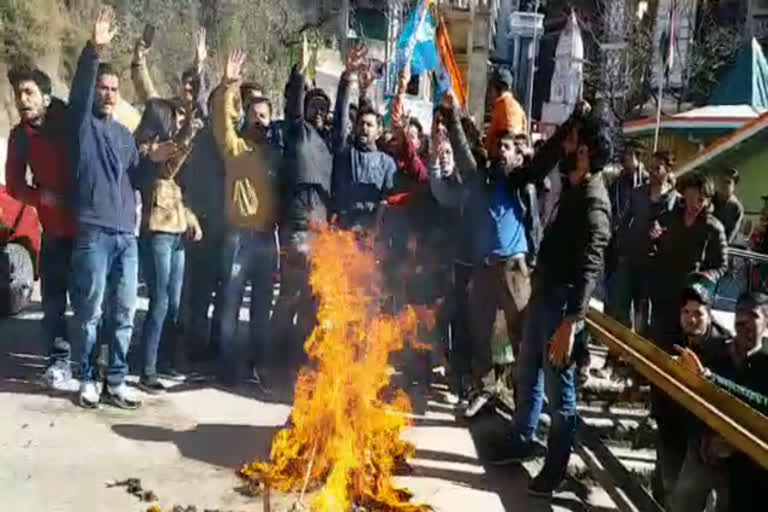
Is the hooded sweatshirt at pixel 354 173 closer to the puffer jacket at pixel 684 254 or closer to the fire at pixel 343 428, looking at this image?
the fire at pixel 343 428

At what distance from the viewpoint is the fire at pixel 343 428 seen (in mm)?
4355

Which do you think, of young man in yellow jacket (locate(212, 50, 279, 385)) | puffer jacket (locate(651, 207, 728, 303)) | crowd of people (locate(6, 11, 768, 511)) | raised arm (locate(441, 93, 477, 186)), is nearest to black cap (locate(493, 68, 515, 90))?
crowd of people (locate(6, 11, 768, 511))

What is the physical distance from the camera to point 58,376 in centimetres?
604

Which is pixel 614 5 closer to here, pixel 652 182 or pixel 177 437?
pixel 652 182

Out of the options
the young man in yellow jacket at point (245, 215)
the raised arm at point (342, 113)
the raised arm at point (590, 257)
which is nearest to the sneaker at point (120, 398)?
the young man in yellow jacket at point (245, 215)

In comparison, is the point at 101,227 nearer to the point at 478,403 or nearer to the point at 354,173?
the point at 354,173

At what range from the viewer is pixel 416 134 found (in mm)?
7746

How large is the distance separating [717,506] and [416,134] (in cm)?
479

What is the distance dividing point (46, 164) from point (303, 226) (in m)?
1.96

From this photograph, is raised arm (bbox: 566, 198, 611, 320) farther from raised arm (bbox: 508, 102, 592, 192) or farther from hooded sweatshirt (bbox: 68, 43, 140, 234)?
hooded sweatshirt (bbox: 68, 43, 140, 234)

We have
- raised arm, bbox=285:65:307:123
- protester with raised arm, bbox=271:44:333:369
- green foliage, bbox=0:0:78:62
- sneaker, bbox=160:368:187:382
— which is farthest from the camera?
green foliage, bbox=0:0:78:62

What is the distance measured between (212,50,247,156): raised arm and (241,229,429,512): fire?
1.49m

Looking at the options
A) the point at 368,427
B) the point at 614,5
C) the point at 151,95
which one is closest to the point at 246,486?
the point at 368,427

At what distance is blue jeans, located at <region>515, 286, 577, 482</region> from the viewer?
4.71 meters
